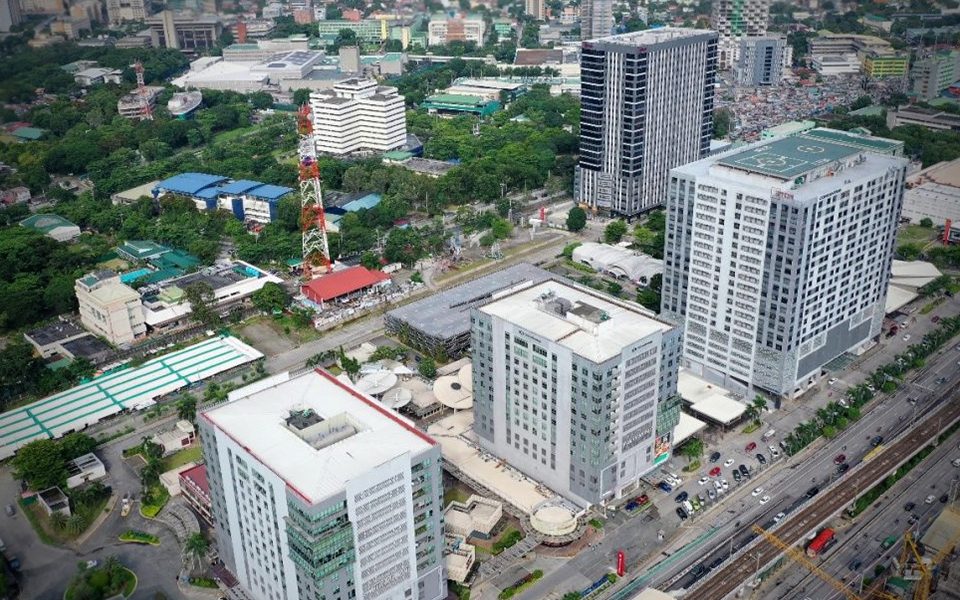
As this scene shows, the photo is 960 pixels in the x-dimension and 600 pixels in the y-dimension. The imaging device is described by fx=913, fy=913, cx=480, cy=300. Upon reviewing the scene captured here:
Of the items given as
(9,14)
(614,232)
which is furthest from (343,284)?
(9,14)

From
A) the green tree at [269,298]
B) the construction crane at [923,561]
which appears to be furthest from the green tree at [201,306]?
the construction crane at [923,561]

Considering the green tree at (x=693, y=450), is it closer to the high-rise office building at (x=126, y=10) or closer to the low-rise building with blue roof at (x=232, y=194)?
the low-rise building with blue roof at (x=232, y=194)

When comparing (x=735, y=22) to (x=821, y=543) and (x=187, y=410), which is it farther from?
(x=187, y=410)

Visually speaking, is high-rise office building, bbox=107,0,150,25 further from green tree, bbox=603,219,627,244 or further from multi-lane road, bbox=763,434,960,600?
multi-lane road, bbox=763,434,960,600

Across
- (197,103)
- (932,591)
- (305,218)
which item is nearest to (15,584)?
(305,218)

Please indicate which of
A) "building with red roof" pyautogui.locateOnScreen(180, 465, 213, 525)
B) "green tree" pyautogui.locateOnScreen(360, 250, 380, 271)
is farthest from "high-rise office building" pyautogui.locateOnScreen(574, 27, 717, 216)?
"building with red roof" pyautogui.locateOnScreen(180, 465, 213, 525)

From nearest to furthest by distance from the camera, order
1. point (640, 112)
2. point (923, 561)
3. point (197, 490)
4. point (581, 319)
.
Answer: point (923, 561) < point (581, 319) < point (197, 490) < point (640, 112)
